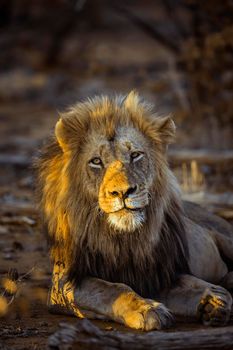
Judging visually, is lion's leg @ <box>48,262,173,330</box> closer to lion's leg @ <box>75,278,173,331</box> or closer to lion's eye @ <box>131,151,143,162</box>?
lion's leg @ <box>75,278,173,331</box>

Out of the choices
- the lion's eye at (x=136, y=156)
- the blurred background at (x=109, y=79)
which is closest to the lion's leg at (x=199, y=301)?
the lion's eye at (x=136, y=156)

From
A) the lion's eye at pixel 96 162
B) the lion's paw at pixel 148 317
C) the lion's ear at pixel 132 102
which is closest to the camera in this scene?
the lion's paw at pixel 148 317

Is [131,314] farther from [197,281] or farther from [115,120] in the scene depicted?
[115,120]

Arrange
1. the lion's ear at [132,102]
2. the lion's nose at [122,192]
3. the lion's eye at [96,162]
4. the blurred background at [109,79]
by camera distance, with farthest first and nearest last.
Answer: the blurred background at [109,79] < the lion's ear at [132,102] < the lion's eye at [96,162] < the lion's nose at [122,192]

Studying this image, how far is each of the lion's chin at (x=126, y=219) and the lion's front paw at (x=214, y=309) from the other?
0.53m

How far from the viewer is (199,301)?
16.2ft

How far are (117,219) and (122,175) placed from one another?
0.24 m

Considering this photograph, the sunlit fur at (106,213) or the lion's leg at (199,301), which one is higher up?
the sunlit fur at (106,213)

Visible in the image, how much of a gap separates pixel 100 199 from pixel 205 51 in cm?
675

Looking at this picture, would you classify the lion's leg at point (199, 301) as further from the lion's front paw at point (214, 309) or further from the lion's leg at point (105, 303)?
the lion's leg at point (105, 303)

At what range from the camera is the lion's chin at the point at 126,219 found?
4723mm

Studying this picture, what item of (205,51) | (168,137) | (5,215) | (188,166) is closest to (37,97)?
(205,51)

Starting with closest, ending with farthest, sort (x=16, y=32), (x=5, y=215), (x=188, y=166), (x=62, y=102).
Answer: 1. (x=5, y=215)
2. (x=188, y=166)
3. (x=62, y=102)
4. (x=16, y=32)

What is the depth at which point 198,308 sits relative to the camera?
15.5ft
